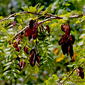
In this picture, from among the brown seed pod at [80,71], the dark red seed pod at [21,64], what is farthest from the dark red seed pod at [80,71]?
the dark red seed pod at [21,64]

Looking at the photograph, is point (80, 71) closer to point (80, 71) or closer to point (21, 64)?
point (80, 71)

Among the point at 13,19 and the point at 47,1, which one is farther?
the point at 47,1

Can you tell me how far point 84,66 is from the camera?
70.3 inches

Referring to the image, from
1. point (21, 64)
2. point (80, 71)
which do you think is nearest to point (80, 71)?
point (80, 71)

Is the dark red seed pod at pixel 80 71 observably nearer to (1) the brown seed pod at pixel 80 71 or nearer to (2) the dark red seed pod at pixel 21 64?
(1) the brown seed pod at pixel 80 71

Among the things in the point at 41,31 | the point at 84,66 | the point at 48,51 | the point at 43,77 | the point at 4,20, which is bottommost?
the point at 43,77

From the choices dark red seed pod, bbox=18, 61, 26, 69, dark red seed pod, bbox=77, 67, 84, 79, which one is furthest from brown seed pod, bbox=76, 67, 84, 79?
dark red seed pod, bbox=18, 61, 26, 69

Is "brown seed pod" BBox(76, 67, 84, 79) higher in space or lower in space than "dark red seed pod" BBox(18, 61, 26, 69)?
lower

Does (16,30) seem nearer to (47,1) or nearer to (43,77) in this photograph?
(47,1)

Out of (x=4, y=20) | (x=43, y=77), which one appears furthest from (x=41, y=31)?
(x=43, y=77)

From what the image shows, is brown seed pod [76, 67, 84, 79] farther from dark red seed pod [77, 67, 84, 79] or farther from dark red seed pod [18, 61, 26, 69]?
dark red seed pod [18, 61, 26, 69]

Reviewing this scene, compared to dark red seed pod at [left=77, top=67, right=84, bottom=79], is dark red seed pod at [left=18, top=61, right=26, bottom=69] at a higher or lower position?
higher

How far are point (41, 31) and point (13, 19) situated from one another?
191mm

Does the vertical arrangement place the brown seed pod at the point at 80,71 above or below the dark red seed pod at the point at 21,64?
below
